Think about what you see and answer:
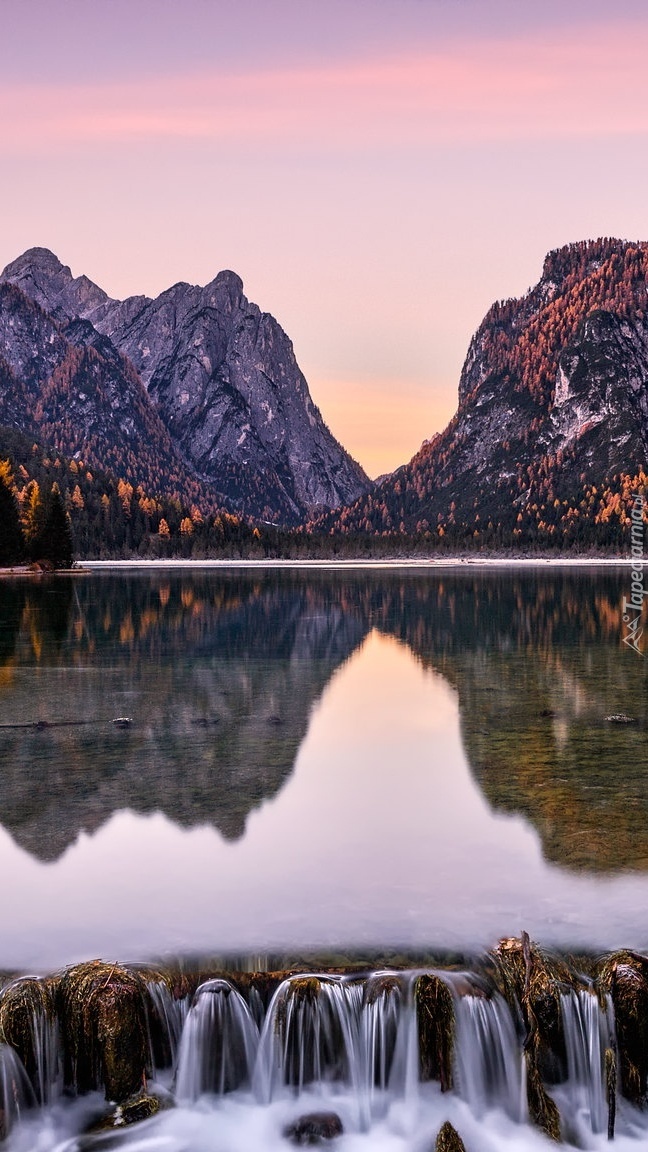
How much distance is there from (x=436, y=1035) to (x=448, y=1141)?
1.30 m

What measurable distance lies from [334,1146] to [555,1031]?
267 cm

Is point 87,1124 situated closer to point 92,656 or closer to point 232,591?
point 92,656

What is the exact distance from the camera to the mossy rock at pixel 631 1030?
34.2ft

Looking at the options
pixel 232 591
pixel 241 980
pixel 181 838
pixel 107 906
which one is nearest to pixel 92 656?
pixel 181 838

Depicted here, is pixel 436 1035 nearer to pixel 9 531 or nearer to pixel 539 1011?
pixel 539 1011

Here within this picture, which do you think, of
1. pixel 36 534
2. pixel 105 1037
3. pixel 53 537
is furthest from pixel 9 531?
pixel 105 1037

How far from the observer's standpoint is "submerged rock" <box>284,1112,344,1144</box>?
984 cm

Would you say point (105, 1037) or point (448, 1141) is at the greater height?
point (105, 1037)

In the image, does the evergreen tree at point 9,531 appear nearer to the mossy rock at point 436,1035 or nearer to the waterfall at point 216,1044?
the waterfall at point 216,1044

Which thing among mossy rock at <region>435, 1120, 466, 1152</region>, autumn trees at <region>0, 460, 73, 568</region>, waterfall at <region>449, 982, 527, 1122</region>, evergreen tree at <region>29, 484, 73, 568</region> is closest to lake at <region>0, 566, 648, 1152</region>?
waterfall at <region>449, 982, 527, 1122</region>

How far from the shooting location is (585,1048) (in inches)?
413

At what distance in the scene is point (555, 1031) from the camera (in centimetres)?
1059

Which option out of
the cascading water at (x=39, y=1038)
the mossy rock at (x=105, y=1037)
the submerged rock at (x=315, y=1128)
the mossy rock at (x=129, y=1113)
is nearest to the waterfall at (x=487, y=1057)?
the submerged rock at (x=315, y=1128)

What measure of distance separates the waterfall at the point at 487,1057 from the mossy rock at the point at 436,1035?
9cm
